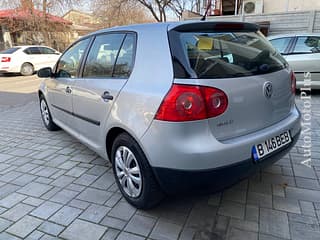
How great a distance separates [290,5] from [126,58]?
14221 millimetres

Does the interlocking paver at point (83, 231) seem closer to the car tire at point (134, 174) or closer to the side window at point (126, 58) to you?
the car tire at point (134, 174)

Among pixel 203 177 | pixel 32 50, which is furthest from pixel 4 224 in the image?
pixel 32 50

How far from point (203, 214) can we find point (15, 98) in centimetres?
700

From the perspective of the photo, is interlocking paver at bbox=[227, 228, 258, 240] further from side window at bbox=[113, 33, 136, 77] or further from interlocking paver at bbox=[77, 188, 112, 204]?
side window at bbox=[113, 33, 136, 77]

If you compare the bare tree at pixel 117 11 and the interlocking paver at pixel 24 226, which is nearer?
the interlocking paver at pixel 24 226

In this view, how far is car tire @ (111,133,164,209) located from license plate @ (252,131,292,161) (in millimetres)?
763

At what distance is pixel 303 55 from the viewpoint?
5.91m

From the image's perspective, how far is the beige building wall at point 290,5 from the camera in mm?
12805

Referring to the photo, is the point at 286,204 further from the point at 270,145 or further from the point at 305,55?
the point at 305,55

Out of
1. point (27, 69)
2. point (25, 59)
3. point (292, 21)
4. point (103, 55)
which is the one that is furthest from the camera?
point (27, 69)

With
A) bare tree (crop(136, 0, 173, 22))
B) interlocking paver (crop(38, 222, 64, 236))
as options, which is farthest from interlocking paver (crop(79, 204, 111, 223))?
bare tree (crop(136, 0, 173, 22))

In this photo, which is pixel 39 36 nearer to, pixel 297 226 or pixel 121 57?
pixel 121 57

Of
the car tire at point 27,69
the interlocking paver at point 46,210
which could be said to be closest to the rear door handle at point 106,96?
the interlocking paver at point 46,210

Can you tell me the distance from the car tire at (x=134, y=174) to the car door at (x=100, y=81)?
0.30 meters
